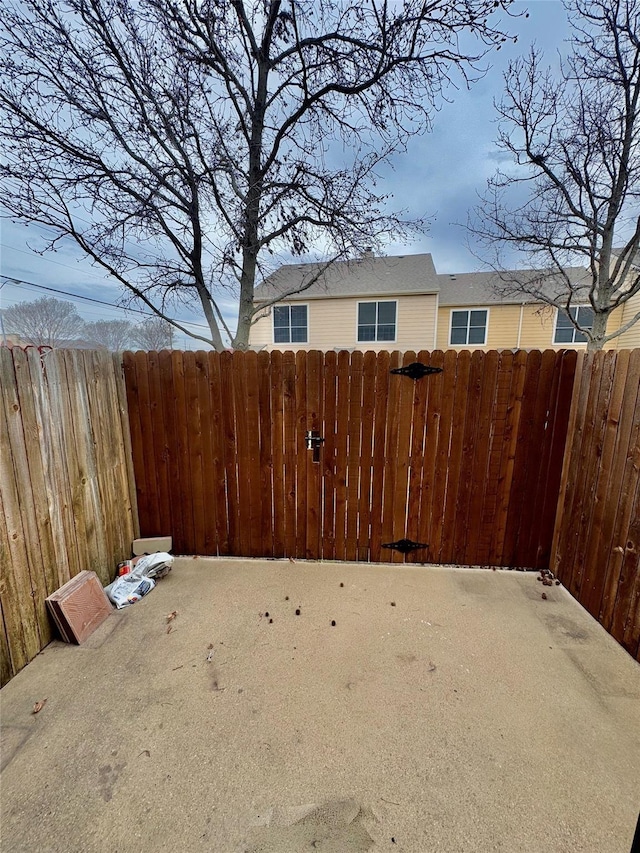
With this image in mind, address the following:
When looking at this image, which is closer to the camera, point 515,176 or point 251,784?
point 251,784

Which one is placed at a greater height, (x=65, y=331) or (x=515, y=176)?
(x=515, y=176)

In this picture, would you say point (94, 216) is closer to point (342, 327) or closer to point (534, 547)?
point (534, 547)

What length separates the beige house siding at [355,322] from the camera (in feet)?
37.3

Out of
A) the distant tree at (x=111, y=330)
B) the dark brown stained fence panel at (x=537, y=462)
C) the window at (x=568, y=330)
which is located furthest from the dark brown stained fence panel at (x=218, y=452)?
the window at (x=568, y=330)

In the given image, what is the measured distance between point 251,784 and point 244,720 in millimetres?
282

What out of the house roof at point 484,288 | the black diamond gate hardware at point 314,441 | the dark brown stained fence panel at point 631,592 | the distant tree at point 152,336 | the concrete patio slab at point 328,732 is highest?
the house roof at point 484,288

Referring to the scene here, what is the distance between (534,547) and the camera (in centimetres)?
299

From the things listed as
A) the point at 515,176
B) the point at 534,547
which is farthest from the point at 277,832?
the point at 515,176

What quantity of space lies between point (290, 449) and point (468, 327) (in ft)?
37.5

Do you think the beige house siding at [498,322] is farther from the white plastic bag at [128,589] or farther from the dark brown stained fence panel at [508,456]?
the white plastic bag at [128,589]

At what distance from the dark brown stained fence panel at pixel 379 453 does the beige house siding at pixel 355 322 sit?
348 inches

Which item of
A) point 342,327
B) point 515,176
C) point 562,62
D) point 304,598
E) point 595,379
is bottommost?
point 304,598

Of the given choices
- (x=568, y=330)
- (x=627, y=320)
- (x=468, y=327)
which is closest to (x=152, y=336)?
(x=468, y=327)

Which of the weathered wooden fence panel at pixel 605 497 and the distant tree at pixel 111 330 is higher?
the distant tree at pixel 111 330
